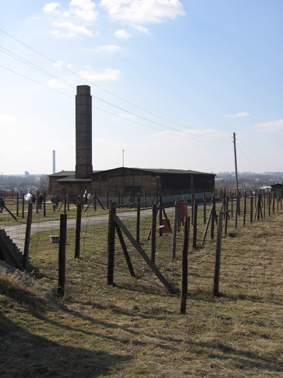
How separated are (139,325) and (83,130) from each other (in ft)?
153

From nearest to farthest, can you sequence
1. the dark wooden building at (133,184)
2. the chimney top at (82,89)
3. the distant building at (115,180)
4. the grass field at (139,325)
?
the grass field at (139,325) → the dark wooden building at (133,184) → the distant building at (115,180) → the chimney top at (82,89)

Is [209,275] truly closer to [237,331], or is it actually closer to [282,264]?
[282,264]

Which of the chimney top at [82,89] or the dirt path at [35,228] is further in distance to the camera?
the chimney top at [82,89]

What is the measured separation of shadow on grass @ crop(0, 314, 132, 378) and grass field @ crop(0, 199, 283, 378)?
12 mm

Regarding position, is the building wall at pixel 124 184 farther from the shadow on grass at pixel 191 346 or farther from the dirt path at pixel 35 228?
the shadow on grass at pixel 191 346

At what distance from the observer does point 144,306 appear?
274 inches

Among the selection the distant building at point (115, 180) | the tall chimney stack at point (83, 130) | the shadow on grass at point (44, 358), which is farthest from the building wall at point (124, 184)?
the shadow on grass at point (44, 358)

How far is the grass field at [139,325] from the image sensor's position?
446 cm

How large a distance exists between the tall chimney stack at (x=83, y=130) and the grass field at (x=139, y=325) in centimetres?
4081

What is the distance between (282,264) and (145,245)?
5148 millimetres

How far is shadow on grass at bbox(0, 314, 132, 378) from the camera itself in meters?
4.24

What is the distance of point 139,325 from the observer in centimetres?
595

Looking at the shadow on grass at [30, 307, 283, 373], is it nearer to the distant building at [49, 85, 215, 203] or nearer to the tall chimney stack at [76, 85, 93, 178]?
the distant building at [49, 85, 215, 203]

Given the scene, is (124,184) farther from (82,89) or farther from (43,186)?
(43,186)
